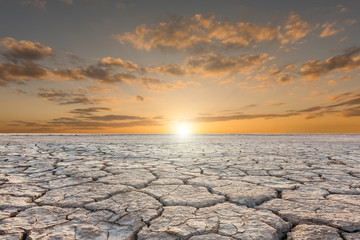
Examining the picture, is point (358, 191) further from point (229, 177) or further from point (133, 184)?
point (133, 184)

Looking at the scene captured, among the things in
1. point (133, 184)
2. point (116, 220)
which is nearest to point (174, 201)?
point (116, 220)

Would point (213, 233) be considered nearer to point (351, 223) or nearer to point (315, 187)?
point (351, 223)

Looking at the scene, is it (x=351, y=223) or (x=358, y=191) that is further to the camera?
(x=358, y=191)

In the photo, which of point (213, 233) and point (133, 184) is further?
point (133, 184)

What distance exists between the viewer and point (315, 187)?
233 centimetres

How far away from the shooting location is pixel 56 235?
133 centimetres

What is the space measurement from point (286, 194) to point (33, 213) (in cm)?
199

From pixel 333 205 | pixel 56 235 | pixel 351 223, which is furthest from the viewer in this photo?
pixel 333 205

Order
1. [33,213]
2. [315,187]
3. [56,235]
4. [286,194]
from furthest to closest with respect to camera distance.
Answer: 1. [315,187]
2. [286,194]
3. [33,213]
4. [56,235]

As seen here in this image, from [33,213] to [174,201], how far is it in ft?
3.26

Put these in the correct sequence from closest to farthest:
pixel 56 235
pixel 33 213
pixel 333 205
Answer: pixel 56 235 < pixel 33 213 < pixel 333 205

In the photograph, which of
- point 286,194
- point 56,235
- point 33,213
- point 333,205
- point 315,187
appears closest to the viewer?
point 56,235

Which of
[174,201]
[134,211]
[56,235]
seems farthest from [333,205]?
[56,235]

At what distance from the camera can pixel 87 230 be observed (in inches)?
54.6
